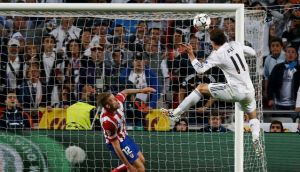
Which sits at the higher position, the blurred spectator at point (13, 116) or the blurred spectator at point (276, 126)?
the blurred spectator at point (13, 116)

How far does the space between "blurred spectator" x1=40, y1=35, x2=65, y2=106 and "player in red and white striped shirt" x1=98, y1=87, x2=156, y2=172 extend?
1.08 metres

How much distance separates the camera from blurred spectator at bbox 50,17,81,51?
546 inches

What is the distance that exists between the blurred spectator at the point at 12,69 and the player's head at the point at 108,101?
63.1 inches

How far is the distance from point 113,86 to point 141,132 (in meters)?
1.03

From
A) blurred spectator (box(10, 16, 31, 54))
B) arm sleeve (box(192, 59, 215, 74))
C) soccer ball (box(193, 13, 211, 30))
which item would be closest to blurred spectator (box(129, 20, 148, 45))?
blurred spectator (box(10, 16, 31, 54))

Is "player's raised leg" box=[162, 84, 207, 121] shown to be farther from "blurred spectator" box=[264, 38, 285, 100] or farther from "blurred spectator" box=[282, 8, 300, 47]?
"blurred spectator" box=[282, 8, 300, 47]

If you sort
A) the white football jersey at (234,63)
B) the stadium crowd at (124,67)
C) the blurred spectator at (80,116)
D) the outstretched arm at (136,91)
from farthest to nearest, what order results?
the stadium crowd at (124,67) < the blurred spectator at (80,116) < the outstretched arm at (136,91) < the white football jersey at (234,63)

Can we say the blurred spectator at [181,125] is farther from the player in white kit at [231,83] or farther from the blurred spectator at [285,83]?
the blurred spectator at [285,83]

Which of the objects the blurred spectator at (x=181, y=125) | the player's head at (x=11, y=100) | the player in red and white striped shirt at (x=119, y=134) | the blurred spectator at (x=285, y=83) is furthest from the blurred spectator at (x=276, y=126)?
the player's head at (x=11, y=100)

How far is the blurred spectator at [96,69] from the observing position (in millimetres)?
13250

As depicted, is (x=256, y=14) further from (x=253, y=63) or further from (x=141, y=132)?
(x=141, y=132)

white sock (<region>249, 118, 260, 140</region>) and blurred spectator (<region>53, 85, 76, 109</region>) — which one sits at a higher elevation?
blurred spectator (<region>53, 85, 76, 109</region>)

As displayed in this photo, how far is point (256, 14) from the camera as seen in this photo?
12.5 m

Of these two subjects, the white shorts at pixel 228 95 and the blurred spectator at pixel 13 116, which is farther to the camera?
the blurred spectator at pixel 13 116
